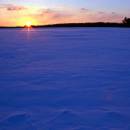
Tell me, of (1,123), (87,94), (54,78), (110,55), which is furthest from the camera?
(110,55)

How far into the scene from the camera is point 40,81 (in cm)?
402

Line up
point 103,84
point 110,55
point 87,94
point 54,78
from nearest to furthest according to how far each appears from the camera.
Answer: point 87,94 < point 103,84 < point 54,78 < point 110,55

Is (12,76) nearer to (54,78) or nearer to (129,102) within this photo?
(54,78)

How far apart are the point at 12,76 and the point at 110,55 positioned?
292cm

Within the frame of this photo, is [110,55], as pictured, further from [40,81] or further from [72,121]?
[72,121]

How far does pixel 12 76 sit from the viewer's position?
4383 millimetres

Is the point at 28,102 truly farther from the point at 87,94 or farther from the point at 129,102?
the point at 129,102

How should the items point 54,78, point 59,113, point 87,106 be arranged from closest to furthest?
point 59,113, point 87,106, point 54,78

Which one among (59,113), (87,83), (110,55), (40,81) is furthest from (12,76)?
(110,55)

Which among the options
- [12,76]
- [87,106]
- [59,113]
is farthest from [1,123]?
[12,76]

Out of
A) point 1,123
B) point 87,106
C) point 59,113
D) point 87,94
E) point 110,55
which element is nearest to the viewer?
point 1,123

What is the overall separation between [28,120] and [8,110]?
0.40 meters

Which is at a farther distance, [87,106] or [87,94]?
[87,94]

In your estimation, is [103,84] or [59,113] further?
[103,84]
